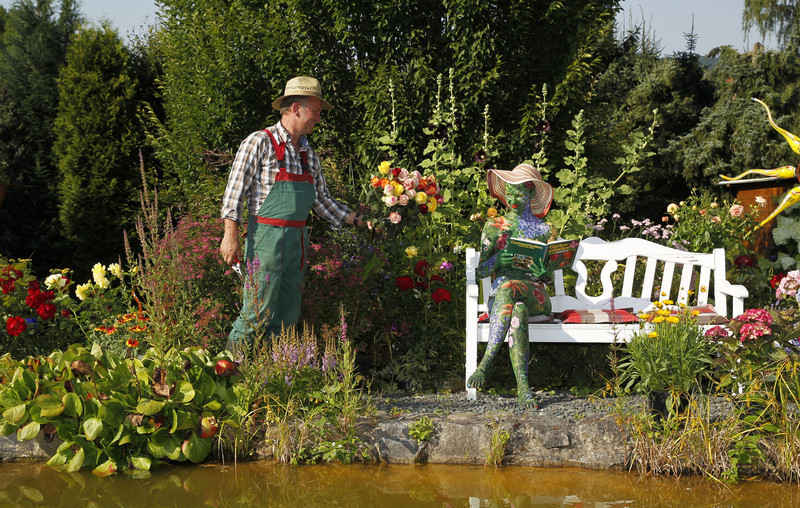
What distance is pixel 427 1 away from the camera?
6703mm

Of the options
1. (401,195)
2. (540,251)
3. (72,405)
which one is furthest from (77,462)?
(540,251)

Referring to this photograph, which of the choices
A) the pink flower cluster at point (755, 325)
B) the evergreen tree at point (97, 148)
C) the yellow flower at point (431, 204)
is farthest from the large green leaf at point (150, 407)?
the evergreen tree at point (97, 148)

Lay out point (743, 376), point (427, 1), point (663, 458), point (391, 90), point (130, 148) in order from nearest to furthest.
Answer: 1. point (663, 458)
2. point (743, 376)
3. point (391, 90)
4. point (427, 1)
5. point (130, 148)

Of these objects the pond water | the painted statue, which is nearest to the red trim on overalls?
the painted statue

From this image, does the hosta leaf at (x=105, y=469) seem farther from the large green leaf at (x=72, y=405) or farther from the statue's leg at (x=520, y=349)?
the statue's leg at (x=520, y=349)

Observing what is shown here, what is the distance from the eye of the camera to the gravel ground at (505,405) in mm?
3826

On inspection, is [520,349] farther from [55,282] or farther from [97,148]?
[97,148]

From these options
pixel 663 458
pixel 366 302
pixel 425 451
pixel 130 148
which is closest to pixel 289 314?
pixel 366 302

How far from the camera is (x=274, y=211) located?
4051mm

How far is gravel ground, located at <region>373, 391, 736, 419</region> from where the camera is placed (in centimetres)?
383

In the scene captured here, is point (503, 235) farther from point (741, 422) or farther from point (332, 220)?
point (741, 422)

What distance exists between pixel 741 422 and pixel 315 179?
2780 millimetres

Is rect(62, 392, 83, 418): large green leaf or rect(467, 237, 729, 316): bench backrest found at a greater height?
rect(467, 237, 729, 316): bench backrest

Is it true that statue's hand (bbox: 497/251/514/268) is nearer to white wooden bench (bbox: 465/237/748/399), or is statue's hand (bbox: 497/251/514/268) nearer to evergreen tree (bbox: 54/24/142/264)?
white wooden bench (bbox: 465/237/748/399)
